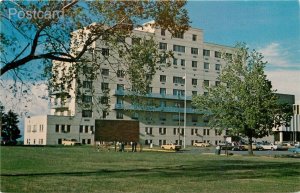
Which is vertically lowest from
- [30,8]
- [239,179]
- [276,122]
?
[239,179]

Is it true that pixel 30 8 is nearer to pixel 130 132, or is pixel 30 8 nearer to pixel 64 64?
pixel 64 64

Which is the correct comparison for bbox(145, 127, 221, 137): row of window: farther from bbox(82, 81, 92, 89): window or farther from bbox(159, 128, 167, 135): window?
bbox(82, 81, 92, 89): window

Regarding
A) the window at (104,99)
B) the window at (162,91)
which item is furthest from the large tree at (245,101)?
the window at (162,91)

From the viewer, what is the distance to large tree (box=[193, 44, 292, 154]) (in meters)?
44.0

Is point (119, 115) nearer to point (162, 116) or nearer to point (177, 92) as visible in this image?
point (162, 116)

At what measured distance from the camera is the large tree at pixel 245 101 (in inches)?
1731

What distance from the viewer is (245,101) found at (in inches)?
1740

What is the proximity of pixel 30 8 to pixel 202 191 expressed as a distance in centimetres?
973

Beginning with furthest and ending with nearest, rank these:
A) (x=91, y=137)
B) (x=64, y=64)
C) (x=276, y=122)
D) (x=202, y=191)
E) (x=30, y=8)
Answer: (x=91, y=137) → (x=276, y=122) → (x=64, y=64) → (x=30, y=8) → (x=202, y=191)

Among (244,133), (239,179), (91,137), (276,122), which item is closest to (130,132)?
(244,133)

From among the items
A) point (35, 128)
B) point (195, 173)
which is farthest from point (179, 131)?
point (195, 173)

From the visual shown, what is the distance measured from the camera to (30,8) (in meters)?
17.7

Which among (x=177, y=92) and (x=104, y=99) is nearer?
(x=104, y=99)

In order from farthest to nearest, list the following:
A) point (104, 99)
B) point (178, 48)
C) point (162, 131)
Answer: point (162, 131)
point (178, 48)
point (104, 99)
